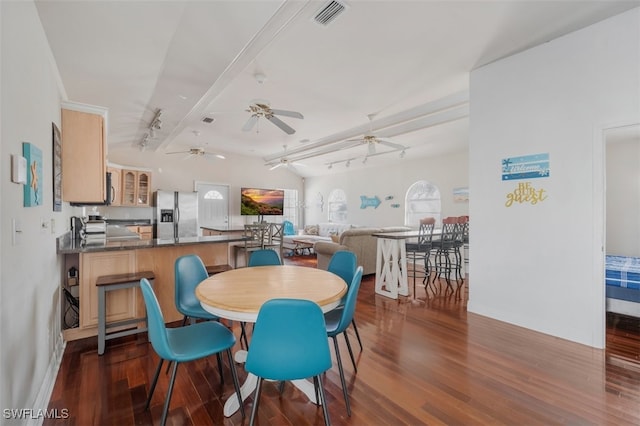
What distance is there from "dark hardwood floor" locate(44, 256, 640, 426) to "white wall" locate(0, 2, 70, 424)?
341mm

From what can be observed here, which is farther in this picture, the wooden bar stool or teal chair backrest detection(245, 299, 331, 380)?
the wooden bar stool

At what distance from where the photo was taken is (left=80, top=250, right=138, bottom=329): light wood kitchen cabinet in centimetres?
281

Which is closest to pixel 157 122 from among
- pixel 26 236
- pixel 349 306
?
pixel 26 236

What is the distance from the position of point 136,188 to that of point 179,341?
6.44 meters

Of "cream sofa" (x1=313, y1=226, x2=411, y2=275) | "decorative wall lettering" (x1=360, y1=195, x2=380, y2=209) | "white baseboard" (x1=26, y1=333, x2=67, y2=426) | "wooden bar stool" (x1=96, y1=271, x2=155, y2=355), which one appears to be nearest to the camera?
"white baseboard" (x1=26, y1=333, x2=67, y2=426)

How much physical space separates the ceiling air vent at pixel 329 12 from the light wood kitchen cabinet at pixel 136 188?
6332mm

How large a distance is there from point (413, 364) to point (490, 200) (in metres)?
2.19

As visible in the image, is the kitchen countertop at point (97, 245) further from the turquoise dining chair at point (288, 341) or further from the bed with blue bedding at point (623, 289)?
the bed with blue bedding at point (623, 289)

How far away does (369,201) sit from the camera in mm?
8484

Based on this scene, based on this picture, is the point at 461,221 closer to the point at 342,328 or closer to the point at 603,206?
the point at 603,206

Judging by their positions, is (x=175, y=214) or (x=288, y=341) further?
(x=175, y=214)

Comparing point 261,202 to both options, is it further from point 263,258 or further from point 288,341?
point 288,341

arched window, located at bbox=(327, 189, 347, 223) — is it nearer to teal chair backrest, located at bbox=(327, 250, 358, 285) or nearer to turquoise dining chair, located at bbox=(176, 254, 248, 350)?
teal chair backrest, located at bbox=(327, 250, 358, 285)

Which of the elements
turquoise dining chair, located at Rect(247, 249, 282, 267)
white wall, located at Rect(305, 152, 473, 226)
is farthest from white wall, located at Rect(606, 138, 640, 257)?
turquoise dining chair, located at Rect(247, 249, 282, 267)
